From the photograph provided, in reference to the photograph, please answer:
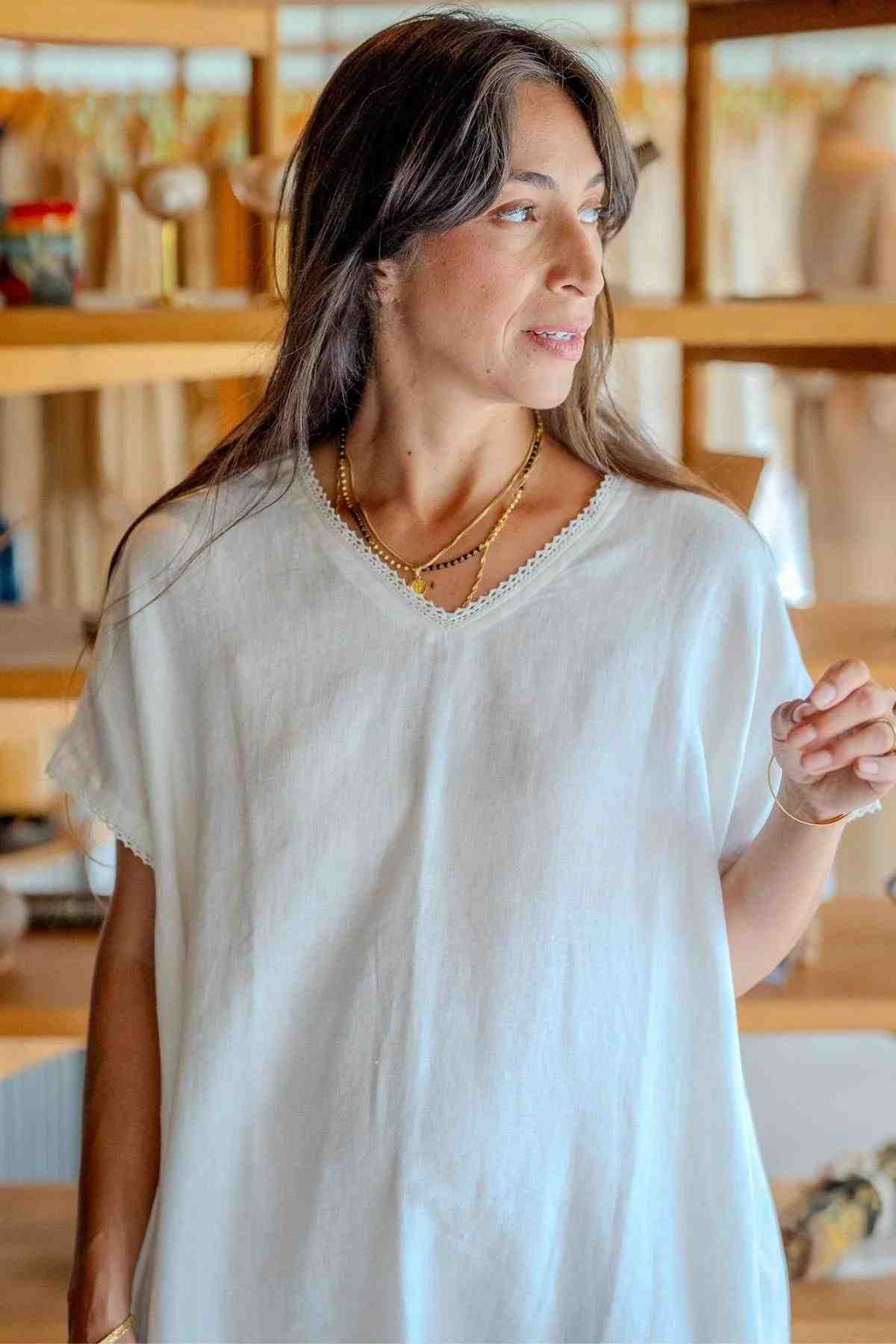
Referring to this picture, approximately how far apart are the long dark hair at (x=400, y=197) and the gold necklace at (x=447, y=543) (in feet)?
0.09

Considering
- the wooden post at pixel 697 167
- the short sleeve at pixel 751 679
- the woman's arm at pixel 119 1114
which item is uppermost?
the wooden post at pixel 697 167

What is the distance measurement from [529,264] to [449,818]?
0.36 meters

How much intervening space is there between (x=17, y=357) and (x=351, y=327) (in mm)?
400

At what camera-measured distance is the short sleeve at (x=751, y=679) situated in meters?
1.08

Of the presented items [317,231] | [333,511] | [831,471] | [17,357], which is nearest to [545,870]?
[333,511]

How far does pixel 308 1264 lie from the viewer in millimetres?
1079

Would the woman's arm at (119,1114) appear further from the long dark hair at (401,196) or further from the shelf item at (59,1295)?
the shelf item at (59,1295)

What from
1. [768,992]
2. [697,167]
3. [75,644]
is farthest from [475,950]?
[697,167]

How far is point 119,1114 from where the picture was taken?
45.3 inches

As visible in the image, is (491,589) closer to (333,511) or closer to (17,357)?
(333,511)

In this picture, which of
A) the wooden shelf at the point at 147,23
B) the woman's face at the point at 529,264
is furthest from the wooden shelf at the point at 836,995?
the wooden shelf at the point at 147,23

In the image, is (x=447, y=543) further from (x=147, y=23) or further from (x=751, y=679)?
(x=147, y=23)

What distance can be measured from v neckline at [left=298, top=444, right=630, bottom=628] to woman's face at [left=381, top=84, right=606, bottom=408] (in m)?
0.11

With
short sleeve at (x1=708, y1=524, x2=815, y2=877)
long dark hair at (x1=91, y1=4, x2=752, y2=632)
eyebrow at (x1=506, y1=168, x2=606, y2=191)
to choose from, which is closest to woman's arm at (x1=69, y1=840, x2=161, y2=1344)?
long dark hair at (x1=91, y1=4, x2=752, y2=632)
